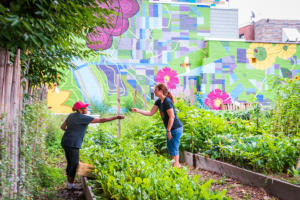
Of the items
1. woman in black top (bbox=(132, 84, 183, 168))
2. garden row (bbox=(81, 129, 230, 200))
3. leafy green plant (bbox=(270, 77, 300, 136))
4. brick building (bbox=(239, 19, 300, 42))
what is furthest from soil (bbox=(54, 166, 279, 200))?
brick building (bbox=(239, 19, 300, 42))

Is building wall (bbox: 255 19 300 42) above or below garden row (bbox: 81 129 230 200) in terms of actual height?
above

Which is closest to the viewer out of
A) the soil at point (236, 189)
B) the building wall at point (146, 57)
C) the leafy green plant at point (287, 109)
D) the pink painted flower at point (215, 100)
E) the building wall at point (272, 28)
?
the soil at point (236, 189)

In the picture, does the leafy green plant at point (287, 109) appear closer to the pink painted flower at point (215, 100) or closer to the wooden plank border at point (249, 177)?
the wooden plank border at point (249, 177)

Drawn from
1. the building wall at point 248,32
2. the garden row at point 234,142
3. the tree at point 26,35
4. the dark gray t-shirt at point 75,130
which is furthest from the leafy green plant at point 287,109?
the building wall at point 248,32

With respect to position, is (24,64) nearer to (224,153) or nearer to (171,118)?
(171,118)

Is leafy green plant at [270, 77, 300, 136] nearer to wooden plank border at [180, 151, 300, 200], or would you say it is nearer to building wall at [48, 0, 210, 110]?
wooden plank border at [180, 151, 300, 200]

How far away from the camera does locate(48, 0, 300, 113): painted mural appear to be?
16359mm

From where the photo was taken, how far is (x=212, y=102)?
56.7 feet

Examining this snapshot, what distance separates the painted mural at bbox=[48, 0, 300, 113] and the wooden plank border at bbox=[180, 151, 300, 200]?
1002 centimetres

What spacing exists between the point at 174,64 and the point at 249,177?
1291cm

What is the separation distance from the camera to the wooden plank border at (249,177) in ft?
13.2

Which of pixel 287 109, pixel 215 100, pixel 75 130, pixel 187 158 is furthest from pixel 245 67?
pixel 75 130

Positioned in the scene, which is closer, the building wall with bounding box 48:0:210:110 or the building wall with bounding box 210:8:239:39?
the building wall with bounding box 48:0:210:110

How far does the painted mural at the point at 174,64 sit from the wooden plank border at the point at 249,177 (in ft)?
32.9
